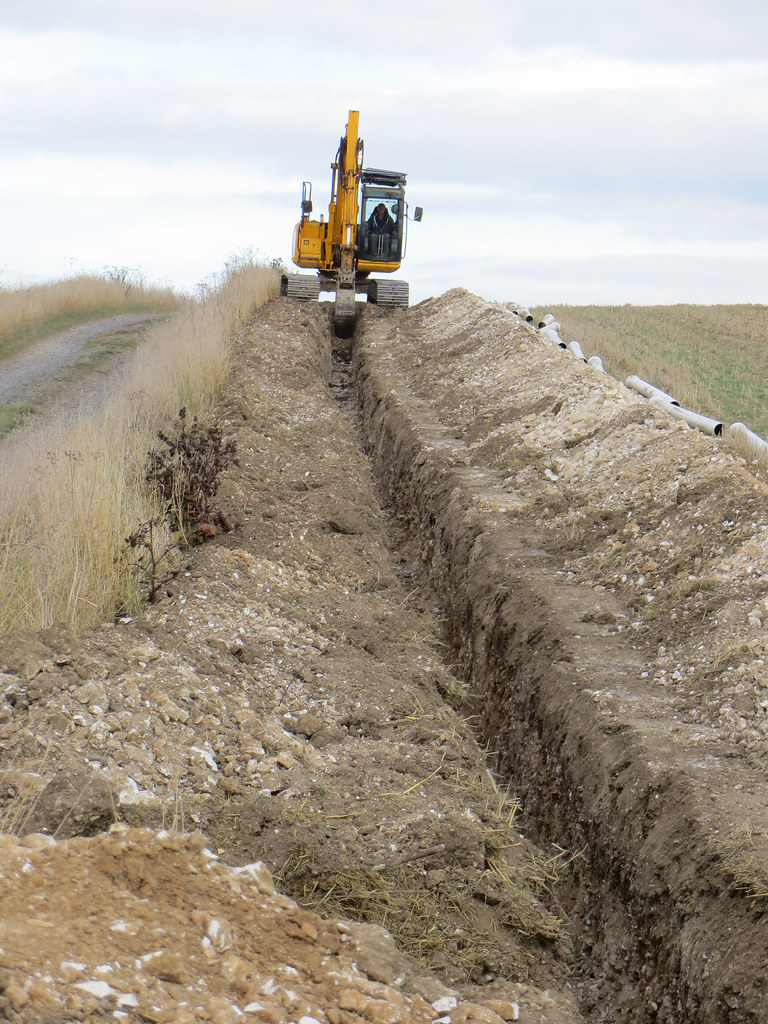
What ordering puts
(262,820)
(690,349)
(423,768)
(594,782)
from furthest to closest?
(690,349)
(423,768)
(594,782)
(262,820)

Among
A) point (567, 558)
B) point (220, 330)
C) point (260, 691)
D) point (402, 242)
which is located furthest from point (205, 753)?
point (402, 242)

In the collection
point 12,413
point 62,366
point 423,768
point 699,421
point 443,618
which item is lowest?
point 423,768

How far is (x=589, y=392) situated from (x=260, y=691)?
17.6 ft

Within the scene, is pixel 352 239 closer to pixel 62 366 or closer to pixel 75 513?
pixel 62 366

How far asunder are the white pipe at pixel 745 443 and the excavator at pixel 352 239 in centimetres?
810

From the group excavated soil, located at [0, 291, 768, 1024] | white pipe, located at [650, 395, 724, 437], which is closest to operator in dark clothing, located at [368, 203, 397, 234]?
white pipe, located at [650, 395, 724, 437]

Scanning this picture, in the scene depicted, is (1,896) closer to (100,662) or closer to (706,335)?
(100,662)

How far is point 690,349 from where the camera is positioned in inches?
734

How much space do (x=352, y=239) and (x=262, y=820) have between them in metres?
13.3

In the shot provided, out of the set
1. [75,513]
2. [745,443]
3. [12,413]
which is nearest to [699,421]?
[745,443]

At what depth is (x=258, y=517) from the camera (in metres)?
6.99

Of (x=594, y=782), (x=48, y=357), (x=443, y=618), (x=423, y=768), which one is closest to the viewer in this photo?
(x=594, y=782)

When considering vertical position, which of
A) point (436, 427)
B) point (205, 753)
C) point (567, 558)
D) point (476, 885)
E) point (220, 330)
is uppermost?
point (220, 330)

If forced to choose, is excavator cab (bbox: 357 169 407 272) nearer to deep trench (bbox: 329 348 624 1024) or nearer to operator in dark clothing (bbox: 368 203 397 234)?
operator in dark clothing (bbox: 368 203 397 234)
